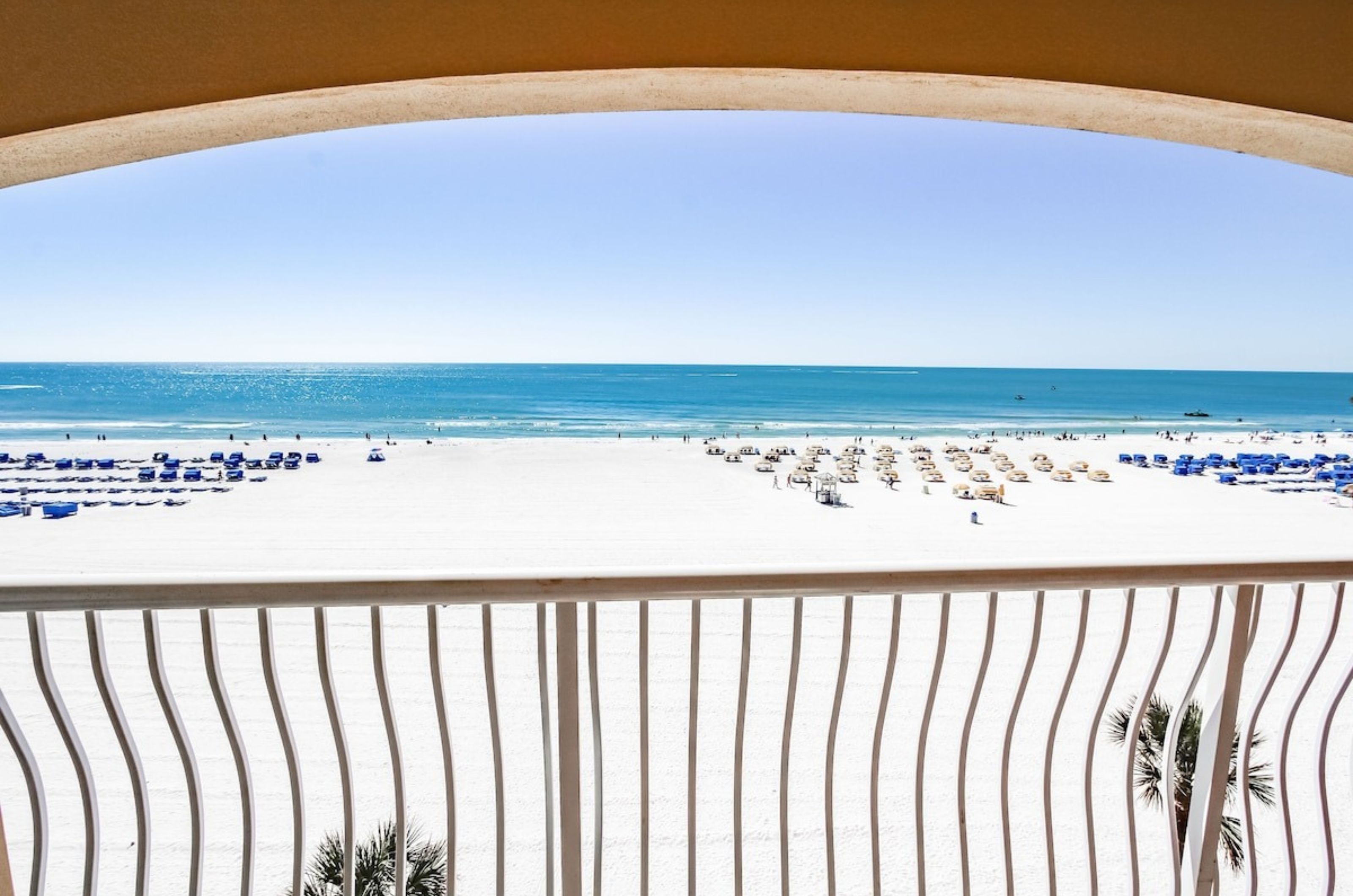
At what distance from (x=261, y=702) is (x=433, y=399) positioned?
1323 inches

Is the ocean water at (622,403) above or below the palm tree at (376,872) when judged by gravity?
above

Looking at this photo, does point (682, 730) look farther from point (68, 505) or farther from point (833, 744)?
point (68, 505)

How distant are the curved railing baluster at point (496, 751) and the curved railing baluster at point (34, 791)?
68cm

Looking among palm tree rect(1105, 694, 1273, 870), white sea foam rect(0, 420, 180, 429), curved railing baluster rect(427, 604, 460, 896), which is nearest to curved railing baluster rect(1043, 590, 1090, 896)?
curved railing baluster rect(427, 604, 460, 896)

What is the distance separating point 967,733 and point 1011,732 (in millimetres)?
86

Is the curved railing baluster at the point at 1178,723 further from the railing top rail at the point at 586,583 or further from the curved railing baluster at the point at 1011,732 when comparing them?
the curved railing baluster at the point at 1011,732

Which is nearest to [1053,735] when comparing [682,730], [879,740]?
[879,740]

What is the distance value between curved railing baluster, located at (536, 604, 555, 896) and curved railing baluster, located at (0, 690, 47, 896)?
77 cm

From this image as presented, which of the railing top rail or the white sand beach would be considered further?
the white sand beach

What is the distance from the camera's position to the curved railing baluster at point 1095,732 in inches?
41.4

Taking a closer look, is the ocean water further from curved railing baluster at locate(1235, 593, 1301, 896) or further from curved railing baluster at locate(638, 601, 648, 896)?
curved railing baluster at locate(638, 601, 648, 896)

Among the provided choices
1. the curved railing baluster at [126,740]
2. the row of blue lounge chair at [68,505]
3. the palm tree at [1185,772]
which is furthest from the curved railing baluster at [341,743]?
the row of blue lounge chair at [68,505]

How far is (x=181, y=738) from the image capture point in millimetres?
1014

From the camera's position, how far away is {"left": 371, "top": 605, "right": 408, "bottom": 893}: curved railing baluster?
0.96m
